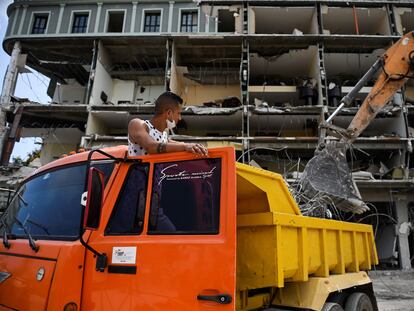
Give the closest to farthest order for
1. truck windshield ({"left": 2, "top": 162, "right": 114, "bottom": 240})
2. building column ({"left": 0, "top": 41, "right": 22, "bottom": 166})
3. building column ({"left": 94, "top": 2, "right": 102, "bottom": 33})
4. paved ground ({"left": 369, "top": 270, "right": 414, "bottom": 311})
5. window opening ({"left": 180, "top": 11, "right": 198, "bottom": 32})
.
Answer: truck windshield ({"left": 2, "top": 162, "right": 114, "bottom": 240}) → paved ground ({"left": 369, "top": 270, "right": 414, "bottom": 311}) → building column ({"left": 0, "top": 41, "right": 22, "bottom": 166}) → building column ({"left": 94, "top": 2, "right": 102, "bottom": 33}) → window opening ({"left": 180, "top": 11, "right": 198, "bottom": 32})

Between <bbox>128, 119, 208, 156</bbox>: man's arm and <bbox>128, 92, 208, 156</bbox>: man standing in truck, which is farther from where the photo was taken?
<bbox>128, 92, 208, 156</bbox>: man standing in truck

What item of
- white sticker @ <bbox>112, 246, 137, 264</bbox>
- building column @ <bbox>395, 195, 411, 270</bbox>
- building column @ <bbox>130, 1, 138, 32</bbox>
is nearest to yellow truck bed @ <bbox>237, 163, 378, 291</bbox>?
white sticker @ <bbox>112, 246, 137, 264</bbox>

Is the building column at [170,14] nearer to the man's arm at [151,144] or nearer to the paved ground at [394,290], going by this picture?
the paved ground at [394,290]

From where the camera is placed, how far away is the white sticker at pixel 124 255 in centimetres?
242

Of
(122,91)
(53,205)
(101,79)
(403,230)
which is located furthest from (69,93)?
(53,205)

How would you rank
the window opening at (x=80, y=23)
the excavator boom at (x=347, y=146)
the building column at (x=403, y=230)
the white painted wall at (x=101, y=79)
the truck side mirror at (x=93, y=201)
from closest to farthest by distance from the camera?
the truck side mirror at (x=93, y=201) → the excavator boom at (x=347, y=146) → the building column at (x=403, y=230) → the white painted wall at (x=101, y=79) → the window opening at (x=80, y=23)

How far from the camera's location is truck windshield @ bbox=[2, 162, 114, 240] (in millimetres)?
2768

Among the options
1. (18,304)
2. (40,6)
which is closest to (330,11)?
(40,6)

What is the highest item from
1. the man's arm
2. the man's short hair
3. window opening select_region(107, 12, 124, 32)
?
window opening select_region(107, 12, 124, 32)

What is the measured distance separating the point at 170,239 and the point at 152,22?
22105mm

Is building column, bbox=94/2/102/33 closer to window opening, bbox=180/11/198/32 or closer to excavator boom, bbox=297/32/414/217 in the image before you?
window opening, bbox=180/11/198/32

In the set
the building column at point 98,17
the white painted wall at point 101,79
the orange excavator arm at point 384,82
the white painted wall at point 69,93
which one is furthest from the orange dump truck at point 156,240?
the white painted wall at point 69,93

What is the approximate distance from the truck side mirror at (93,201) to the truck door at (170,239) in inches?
8.9

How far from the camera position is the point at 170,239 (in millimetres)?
2424
